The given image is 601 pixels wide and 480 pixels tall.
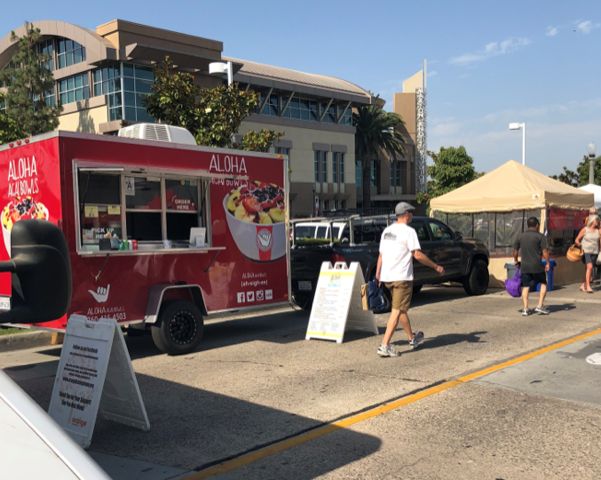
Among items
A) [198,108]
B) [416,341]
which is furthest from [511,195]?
[416,341]

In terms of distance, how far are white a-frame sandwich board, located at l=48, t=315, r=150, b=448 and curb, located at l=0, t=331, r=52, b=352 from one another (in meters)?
4.08

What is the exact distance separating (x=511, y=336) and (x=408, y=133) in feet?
170

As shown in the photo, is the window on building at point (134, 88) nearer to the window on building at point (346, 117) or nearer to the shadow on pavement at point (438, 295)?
the window on building at point (346, 117)

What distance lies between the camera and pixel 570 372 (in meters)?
6.47

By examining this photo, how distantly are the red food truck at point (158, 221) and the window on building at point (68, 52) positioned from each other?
1247 inches

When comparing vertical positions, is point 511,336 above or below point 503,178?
below

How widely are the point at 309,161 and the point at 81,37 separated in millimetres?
18083

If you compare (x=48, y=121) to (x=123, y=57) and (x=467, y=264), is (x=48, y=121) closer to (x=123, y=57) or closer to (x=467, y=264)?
(x=123, y=57)

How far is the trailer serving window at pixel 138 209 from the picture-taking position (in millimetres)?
7523

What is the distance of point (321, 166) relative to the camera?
46.8 meters

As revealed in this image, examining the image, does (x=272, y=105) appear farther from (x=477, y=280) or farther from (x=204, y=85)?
(x=477, y=280)

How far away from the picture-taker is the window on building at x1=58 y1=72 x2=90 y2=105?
36688 mm

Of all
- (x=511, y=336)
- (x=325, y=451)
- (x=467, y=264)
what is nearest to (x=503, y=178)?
(x=467, y=264)

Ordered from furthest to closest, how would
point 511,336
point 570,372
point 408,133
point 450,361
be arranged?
point 408,133
point 511,336
point 450,361
point 570,372
